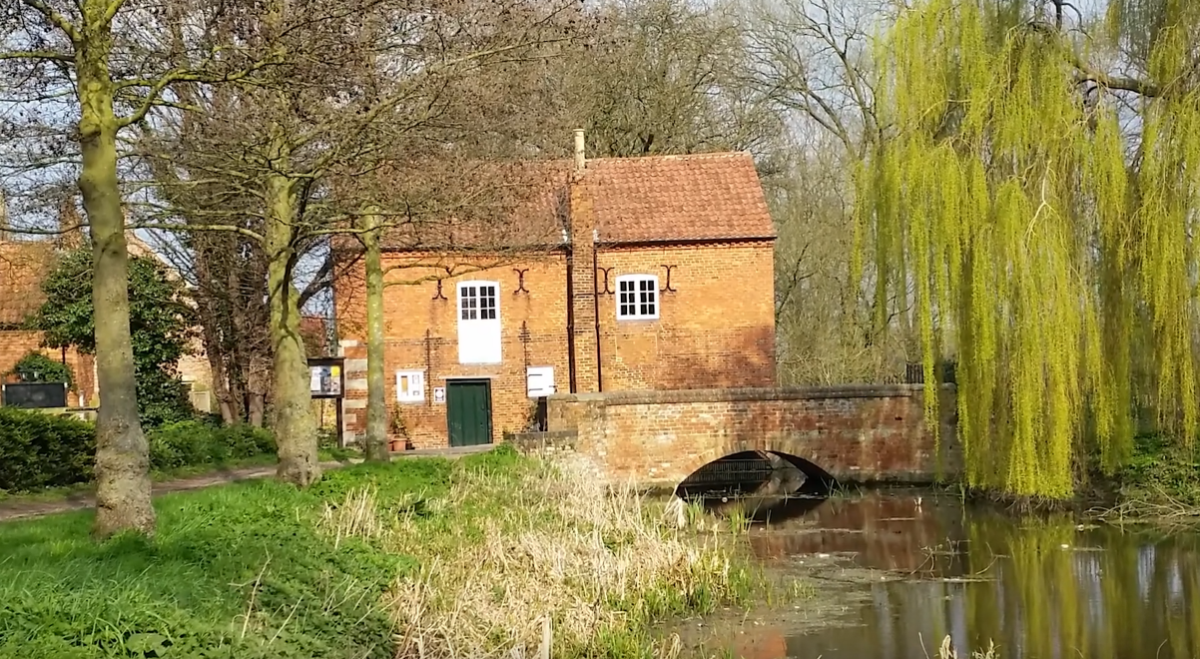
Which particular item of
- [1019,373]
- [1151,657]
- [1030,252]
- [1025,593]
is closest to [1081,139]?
[1030,252]

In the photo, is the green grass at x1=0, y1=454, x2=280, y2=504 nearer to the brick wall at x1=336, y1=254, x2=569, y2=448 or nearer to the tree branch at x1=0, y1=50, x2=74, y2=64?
the brick wall at x1=336, y1=254, x2=569, y2=448

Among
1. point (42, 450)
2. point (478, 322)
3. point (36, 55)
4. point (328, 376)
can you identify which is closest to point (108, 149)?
point (36, 55)

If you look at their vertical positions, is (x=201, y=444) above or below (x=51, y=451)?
below

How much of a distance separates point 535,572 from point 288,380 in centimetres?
546

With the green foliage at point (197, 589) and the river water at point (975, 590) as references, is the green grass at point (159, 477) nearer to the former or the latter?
the green foliage at point (197, 589)

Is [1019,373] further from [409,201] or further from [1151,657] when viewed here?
[409,201]

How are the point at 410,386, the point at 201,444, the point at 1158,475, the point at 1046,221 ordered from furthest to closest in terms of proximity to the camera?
the point at 410,386, the point at 201,444, the point at 1158,475, the point at 1046,221

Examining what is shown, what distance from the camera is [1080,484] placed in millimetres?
16047

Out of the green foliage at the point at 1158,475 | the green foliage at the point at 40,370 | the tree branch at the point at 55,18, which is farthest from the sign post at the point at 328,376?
the green foliage at the point at 1158,475

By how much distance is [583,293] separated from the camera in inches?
939

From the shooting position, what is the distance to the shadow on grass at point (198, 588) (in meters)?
5.87

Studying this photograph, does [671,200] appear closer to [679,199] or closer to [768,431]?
[679,199]

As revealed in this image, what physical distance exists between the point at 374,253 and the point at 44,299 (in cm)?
1095

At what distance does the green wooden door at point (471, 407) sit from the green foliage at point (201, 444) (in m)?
4.20
